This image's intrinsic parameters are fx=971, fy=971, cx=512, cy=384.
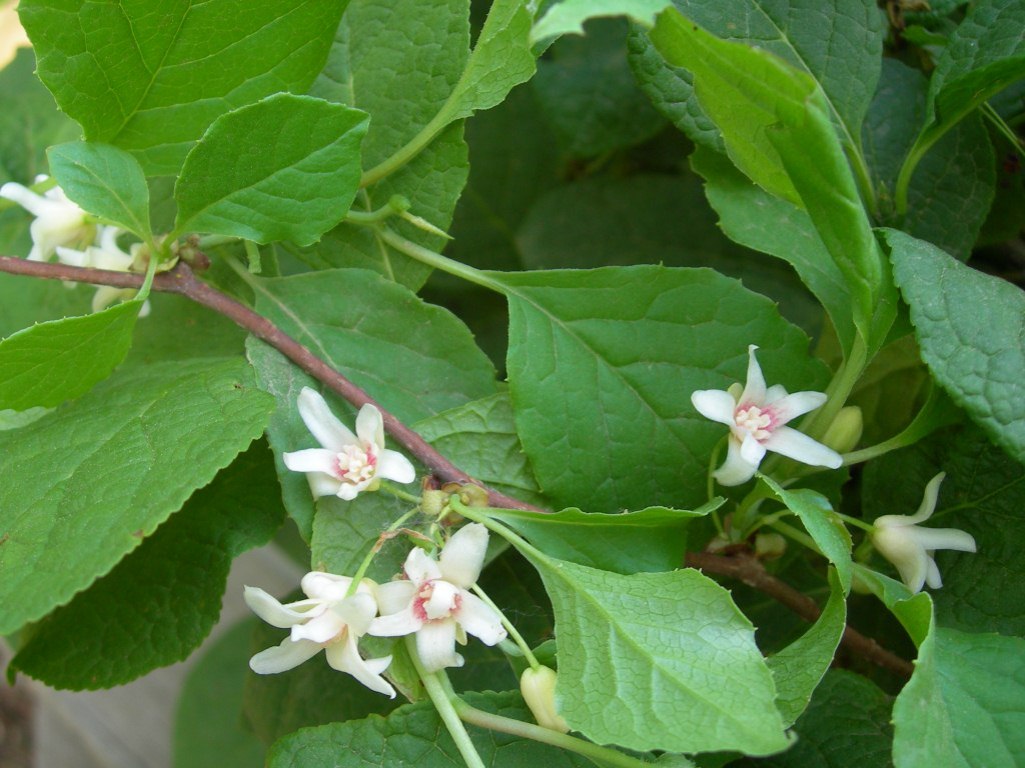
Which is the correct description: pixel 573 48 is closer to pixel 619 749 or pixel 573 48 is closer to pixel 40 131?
pixel 40 131

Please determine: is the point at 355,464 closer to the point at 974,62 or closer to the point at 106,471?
the point at 106,471

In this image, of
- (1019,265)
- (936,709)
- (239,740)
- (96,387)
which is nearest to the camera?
(936,709)

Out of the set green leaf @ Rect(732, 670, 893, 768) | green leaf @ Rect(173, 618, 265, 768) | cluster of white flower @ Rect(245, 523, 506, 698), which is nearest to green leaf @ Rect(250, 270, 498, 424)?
cluster of white flower @ Rect(245, 523, 506, 698)

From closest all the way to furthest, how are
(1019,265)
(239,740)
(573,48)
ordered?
1. (1019,265)
2. (573,48)
3. (239,740)

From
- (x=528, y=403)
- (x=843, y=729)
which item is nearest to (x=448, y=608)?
(x=528, y=403)

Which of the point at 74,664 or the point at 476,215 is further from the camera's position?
the point at 476,215

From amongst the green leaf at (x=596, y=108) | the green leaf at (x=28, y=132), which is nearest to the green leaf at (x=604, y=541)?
the green leaf at (x=596, y=108)

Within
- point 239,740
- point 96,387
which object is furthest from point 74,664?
point 239,740

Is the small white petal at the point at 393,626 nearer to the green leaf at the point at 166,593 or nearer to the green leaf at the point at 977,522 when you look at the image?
the green leaf at the point at 166,593
